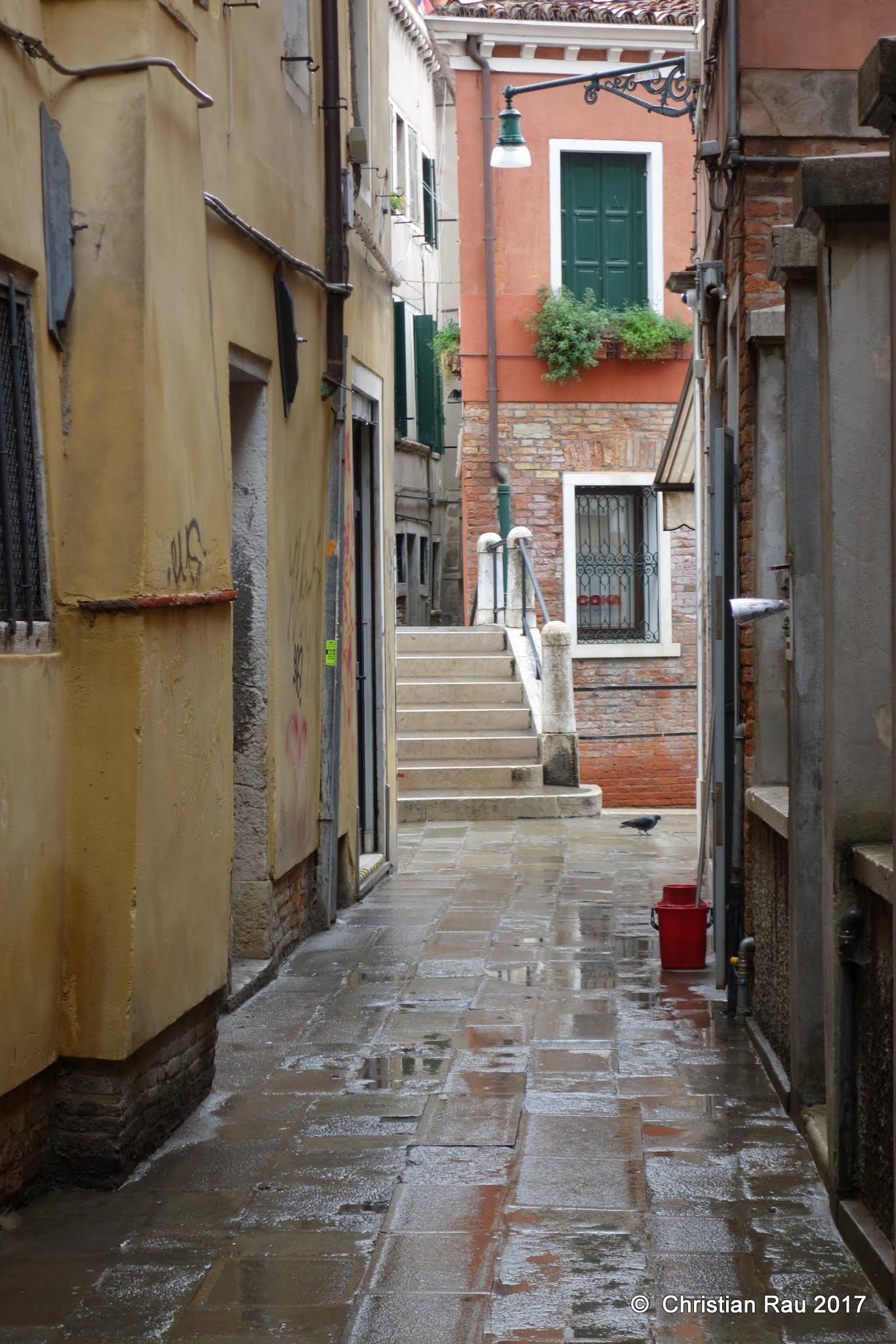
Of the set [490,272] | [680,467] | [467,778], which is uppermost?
[490,272]

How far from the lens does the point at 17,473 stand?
4.64m

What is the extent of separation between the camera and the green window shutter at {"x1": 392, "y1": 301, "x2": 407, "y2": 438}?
21.4m

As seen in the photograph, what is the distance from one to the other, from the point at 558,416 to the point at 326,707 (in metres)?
11.4

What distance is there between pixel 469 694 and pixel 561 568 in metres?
4.27

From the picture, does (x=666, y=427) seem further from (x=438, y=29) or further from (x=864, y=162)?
(x=864, y=162)

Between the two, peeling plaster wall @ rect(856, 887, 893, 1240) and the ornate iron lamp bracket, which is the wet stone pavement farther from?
the ornate iron lamp bracket

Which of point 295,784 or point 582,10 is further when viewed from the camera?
point 582,10

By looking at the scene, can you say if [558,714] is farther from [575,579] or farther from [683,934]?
[683,934]

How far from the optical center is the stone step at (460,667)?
53.4ft

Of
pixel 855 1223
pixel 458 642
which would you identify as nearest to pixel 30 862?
pixel 855 1223

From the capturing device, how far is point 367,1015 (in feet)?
22.8

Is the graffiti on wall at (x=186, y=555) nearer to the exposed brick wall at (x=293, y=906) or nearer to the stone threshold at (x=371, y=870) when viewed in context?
the exposed brick wall at (x=293, y=906)

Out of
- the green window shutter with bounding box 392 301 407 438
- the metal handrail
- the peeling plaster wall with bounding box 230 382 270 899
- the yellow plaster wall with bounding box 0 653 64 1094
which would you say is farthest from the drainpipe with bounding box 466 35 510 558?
the yellow plaster wall with bounding box 0 653 64 1094

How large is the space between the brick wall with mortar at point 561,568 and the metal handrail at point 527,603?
168 cm
